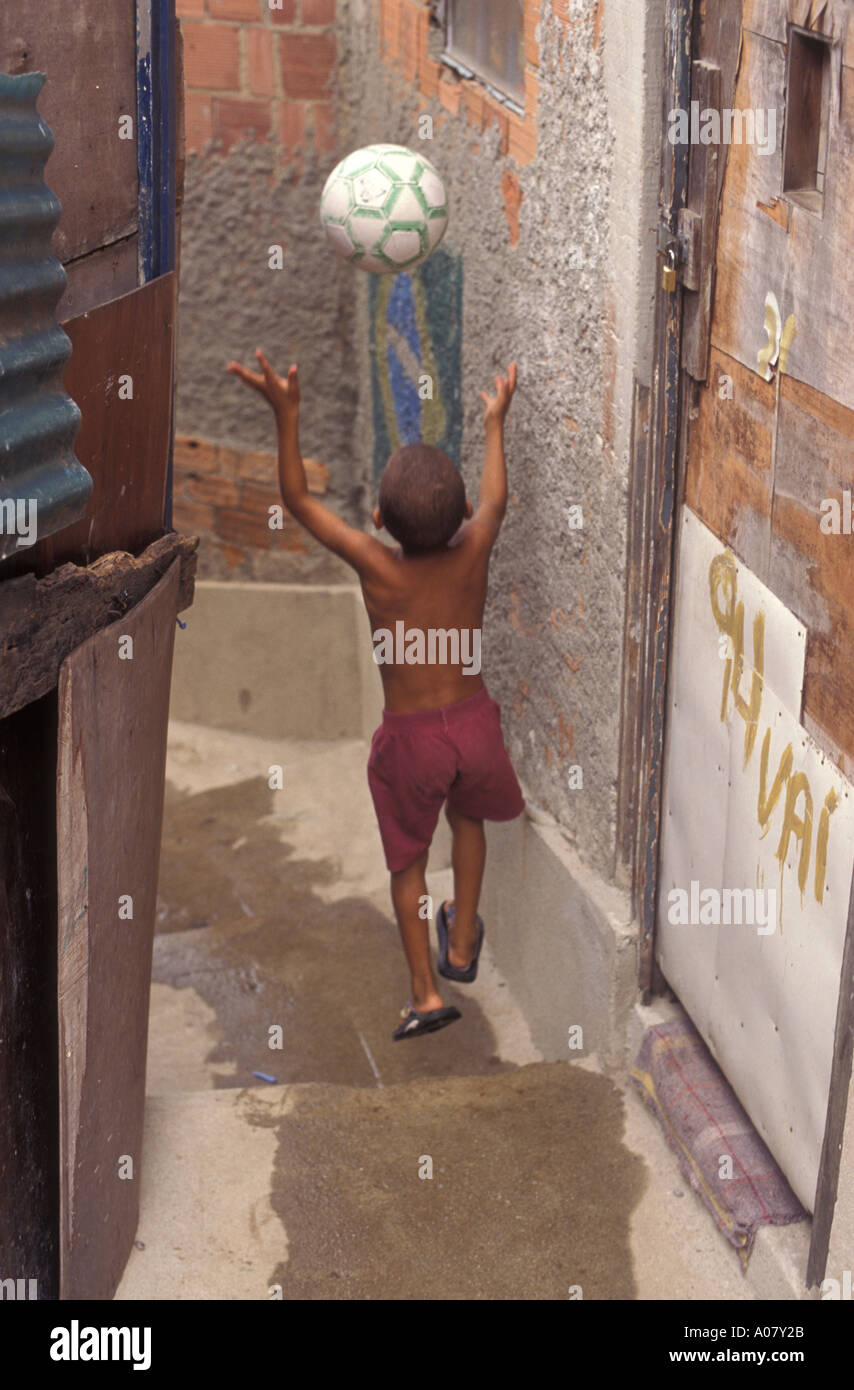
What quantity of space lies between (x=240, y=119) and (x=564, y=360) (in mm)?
2690

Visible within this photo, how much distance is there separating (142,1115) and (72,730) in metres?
1.15

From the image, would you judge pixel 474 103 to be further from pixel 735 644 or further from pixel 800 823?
pixel 800 823

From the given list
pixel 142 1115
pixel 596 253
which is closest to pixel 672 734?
pixel 596 253

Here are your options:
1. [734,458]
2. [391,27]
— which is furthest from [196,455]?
[734,458]

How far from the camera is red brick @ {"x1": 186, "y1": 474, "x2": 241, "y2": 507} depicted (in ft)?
21.5

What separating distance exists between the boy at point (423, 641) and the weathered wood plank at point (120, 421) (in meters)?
0.92

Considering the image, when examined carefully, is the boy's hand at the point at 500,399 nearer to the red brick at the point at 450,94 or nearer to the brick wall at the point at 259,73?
the red brick at the point at 450,94

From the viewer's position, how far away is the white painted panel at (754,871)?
288 centimetres

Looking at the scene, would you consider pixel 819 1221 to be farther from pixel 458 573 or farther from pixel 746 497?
pixel 458 573

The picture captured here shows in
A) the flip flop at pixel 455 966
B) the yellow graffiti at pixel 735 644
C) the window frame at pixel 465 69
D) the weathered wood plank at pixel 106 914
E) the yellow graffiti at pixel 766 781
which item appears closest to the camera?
the weathered wood plank at pixel 106 914

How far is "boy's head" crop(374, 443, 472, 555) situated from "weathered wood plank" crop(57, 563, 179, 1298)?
1.00 m

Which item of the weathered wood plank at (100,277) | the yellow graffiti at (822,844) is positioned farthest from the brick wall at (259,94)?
the yellow graffiti at (822,844)

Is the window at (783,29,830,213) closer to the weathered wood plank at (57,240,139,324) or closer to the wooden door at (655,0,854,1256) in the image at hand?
the wooden door at (655,0,854,1256)

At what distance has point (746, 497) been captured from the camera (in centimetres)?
312
